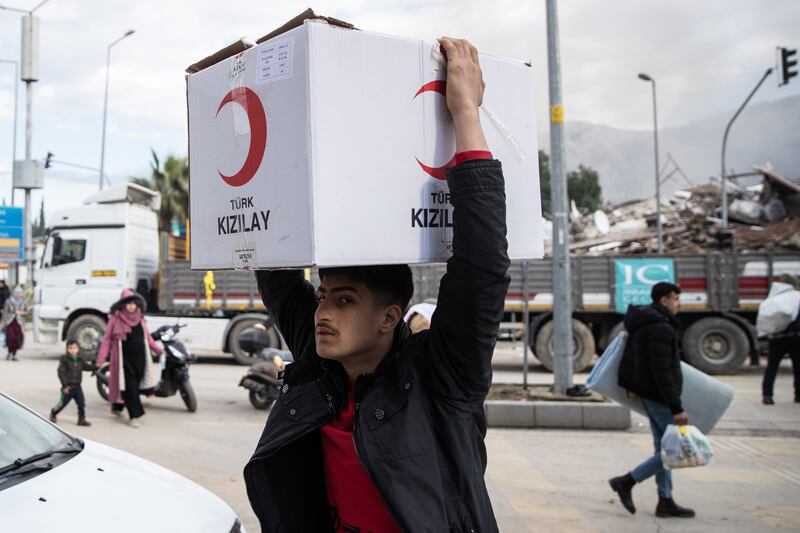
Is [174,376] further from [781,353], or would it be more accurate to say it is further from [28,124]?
[28,124]

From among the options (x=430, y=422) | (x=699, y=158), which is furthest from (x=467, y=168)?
(x=699, y=158)

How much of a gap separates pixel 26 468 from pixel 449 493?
2.16 meters

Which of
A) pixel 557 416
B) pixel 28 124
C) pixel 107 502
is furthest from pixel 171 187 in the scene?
pixel 107 502

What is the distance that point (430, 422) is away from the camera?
1602 mm

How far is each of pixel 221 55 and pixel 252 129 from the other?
27 centimetres

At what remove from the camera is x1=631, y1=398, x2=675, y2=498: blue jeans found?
4.99 m

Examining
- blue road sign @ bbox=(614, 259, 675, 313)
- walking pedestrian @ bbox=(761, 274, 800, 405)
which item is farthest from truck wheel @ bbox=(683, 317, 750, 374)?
walking pedestrian @ bbox=(761, 274, 800, 405)

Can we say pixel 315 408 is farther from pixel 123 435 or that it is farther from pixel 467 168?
pixel 123 435

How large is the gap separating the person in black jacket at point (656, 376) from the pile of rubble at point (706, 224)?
1555cm

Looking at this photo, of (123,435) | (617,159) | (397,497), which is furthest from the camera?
(617,159)

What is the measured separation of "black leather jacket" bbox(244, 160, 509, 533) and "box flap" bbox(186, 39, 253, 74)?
0.63 metres

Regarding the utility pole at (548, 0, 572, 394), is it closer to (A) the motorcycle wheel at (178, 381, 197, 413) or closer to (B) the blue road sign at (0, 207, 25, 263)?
(A) the motorcycle wheel at (178, 381, 197, 413)

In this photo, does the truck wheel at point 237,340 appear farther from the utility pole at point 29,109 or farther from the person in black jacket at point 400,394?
the person in black jacket at point 400,394

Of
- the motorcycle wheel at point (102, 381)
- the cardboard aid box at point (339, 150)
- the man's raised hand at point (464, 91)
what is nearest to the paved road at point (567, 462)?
the motorcycle wheel at point (102, 381)
